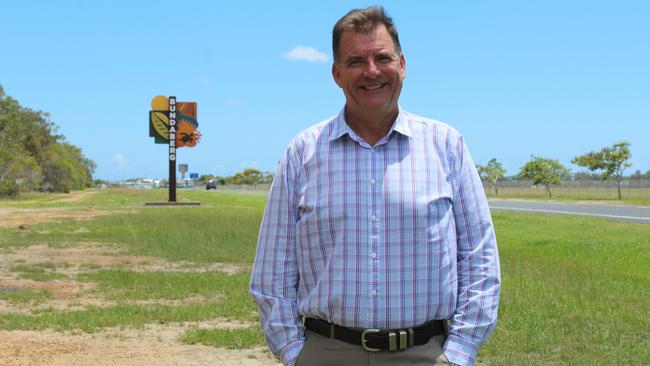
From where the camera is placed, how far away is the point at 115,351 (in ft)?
21.4

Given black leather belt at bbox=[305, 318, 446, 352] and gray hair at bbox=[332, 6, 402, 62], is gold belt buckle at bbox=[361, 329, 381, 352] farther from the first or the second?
gray hair at bbox=[332, 6, 402, 62]

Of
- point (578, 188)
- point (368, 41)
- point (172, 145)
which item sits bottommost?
point (578, 188)

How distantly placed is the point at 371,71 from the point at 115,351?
4.84 metres

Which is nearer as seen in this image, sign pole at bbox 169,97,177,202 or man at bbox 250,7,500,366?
man at bbox 250,7,500,366

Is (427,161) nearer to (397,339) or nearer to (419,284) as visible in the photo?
(419,284)

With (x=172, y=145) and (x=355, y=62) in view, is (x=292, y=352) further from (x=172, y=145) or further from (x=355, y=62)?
(x=172, y=145)

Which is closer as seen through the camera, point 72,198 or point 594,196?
point 594,196

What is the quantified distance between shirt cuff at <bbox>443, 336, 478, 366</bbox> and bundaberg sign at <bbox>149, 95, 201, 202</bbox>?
41.4 m

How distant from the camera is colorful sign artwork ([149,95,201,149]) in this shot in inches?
1710

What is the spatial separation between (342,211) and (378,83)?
1.50ft

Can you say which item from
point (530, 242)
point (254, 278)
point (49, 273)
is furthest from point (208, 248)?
point (254, 278)

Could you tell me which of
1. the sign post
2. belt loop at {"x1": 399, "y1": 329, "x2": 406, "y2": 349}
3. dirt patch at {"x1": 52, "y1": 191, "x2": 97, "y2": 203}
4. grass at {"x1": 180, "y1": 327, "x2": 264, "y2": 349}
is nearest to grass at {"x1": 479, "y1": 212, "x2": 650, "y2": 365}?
grass at {"x1": 180, "y1": 327, "x2": 264, "y2": 349}

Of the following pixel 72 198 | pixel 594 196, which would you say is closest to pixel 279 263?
pixel 594 196

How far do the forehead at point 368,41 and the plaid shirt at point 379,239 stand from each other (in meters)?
0.24
